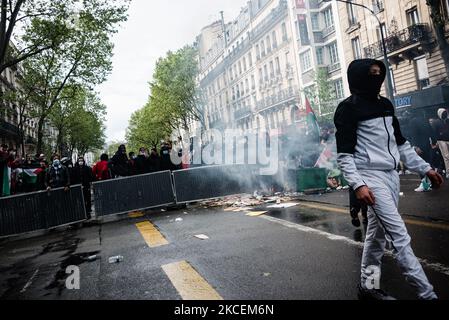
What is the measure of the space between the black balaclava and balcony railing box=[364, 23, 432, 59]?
2235 cm

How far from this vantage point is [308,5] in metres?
33.3

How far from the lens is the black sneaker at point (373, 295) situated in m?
2.82

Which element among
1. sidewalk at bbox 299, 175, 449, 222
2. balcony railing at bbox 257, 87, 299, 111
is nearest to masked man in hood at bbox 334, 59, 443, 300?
sidewalk at bbox 299, 175, 449, 222

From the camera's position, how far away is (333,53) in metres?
32.7

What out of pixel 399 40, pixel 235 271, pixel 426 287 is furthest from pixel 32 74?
pixel 426 287

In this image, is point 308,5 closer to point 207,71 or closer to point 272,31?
point 272,31

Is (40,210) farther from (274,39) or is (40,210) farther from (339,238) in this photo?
(274,39)

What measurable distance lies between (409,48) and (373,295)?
77.5 ft

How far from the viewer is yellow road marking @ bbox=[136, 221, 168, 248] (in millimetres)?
5996

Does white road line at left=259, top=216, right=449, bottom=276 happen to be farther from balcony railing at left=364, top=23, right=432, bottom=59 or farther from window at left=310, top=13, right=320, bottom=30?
window at left=310, top=13, right=320, bottom=30
